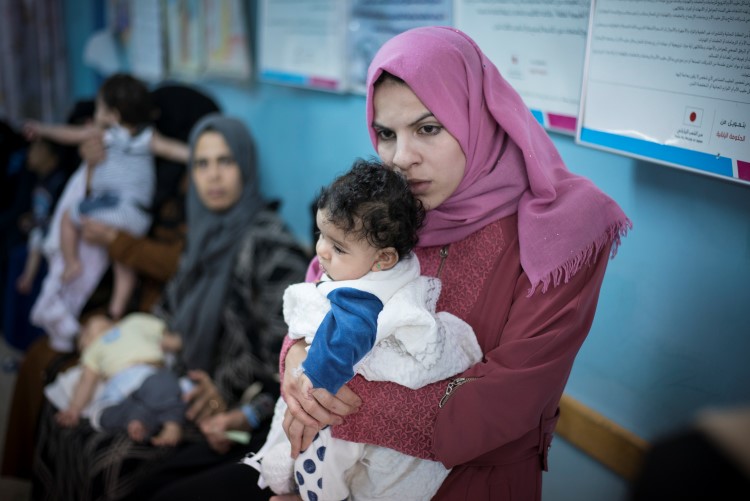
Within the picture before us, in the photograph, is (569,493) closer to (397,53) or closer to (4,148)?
(397,53)

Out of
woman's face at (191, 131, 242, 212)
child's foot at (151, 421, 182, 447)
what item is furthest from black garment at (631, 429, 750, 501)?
woman's face at (191, 131, 242, 212)

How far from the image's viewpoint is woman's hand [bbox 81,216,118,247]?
115 inches

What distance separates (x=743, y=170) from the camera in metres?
1.27

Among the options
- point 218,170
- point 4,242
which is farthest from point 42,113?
point 218,170

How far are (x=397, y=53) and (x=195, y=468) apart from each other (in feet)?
4.53

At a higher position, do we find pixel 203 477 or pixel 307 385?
pixel 307 385

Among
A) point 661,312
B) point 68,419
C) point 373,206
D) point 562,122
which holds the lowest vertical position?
Result: point 68,419

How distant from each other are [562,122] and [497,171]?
0.39m

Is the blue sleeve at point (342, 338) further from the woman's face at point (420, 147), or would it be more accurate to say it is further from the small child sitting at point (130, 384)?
the small child sitting at point (130, 384)

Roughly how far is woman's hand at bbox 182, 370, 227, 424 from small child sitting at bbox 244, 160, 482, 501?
Result: 2.90ft

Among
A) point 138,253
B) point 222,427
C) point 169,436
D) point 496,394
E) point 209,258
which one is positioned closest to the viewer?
point 496,394

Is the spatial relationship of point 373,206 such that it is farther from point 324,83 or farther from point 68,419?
point 68,419

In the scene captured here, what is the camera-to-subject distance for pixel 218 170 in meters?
2.54

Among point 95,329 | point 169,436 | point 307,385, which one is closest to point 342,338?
point 307,385
